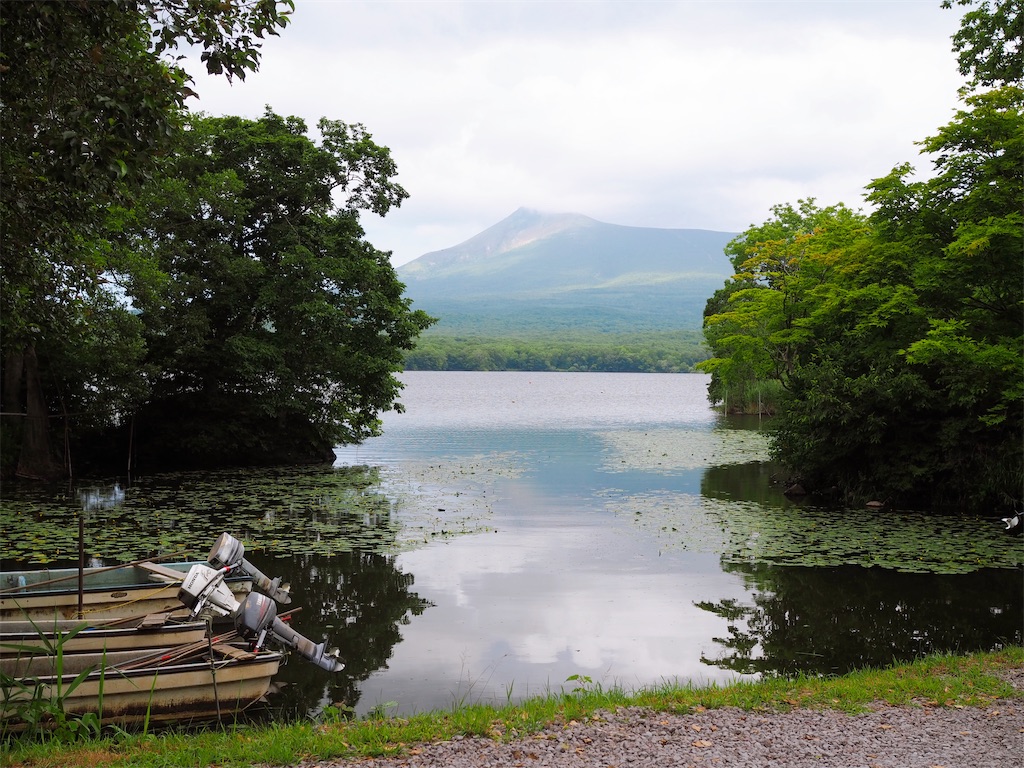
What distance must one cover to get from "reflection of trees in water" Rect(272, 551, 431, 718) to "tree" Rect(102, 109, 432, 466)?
603 inches

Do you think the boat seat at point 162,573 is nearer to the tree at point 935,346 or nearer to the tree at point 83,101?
the tree at point 83,101

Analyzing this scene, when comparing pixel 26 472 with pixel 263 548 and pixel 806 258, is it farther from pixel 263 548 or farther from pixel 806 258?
pixel 806 258

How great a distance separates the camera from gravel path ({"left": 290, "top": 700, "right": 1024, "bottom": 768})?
6656 millimetres


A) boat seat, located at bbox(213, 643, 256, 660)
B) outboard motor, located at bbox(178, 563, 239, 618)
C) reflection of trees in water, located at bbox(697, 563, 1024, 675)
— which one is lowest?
reflection of trees in water, located at bbox(697, 563, 1024, 675)

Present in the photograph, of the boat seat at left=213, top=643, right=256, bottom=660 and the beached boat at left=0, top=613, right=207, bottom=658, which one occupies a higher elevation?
the beached boat at left=0, top=613, right=207, bottom=658

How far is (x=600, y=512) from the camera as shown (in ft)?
72.7

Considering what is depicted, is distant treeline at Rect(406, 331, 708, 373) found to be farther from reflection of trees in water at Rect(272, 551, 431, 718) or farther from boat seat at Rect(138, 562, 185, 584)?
boat seat at Rect(138, 562, 185, 584)

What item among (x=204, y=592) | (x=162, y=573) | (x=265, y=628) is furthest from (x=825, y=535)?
(x=204, y=592)

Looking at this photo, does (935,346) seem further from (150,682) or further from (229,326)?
(229,326)

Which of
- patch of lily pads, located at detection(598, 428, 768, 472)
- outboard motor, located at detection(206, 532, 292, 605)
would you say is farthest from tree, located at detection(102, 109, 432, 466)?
outboard motor, located at detection(206, 532, 292, 605)

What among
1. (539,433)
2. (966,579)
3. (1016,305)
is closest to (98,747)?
(966,579)

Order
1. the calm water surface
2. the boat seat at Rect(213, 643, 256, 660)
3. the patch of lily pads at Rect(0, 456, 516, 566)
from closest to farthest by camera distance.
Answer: the boat seat at Rect(213, 643, 256, 660) < the calm water surface < the patch of lily pads at Rect(0, 456, 516, 566)

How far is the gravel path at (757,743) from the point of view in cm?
666

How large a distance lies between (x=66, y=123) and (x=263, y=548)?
11044mm
